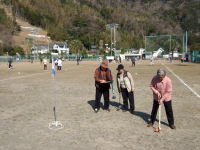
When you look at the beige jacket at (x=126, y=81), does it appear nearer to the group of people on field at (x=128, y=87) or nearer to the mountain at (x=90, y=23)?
the group of people on field at (x=128, y=87)

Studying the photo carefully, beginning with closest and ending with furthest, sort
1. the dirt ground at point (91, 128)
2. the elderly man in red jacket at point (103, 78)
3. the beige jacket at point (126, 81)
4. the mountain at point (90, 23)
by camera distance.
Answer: the dirt ground at point (91, 128), the beige jacket at point (126, 81), the elderly man in red jacket at point (103, 78), the mountain at point (90, 23)

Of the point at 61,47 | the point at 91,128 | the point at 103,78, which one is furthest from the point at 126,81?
the point at 61,47

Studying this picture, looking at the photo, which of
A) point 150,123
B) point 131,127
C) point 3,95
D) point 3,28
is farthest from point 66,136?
point 3,28

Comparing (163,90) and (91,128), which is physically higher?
(163,90)

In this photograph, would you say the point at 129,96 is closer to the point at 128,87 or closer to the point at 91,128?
the point at 128,87

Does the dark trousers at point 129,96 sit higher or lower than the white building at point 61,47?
lower

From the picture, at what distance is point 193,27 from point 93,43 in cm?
9138

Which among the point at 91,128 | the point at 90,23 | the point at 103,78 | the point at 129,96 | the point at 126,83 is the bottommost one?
the point at 91,128

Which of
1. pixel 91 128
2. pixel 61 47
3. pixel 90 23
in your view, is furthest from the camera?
pixel 90 23

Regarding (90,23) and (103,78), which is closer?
(103,78)

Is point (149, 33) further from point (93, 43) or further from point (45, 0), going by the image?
point (45, 0)

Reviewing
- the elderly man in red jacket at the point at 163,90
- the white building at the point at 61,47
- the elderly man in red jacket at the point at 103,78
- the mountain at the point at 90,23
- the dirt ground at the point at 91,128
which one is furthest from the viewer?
the mountain at the point at 90,23

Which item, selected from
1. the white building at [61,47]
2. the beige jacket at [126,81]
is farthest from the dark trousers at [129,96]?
the white building at [61,47]

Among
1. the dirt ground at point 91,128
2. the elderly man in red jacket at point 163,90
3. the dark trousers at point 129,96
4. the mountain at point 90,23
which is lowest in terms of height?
the dirt ground at point 91,128
